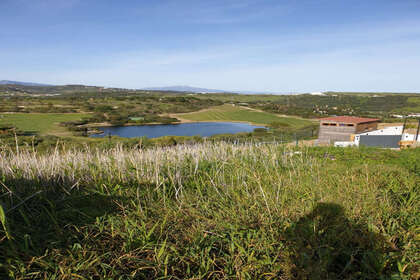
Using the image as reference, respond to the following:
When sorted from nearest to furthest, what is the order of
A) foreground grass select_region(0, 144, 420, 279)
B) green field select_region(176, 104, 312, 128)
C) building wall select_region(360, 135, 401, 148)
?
foreground grass select_region(0, 144, 420, 279)
building wall select_region(360, 135, 401, 148)
green field select_region(176, 104, 312, 128)

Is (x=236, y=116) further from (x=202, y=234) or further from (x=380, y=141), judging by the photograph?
(x=202, y=234)

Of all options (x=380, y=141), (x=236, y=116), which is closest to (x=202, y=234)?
(x=380, y=141)

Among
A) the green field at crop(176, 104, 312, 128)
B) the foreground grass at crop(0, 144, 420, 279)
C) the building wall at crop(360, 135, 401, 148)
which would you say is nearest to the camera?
the foreground grass at crop(0, 144, 420, 279)

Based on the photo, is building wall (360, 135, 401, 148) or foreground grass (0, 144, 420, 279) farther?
building wall (360, 135, 401, 148)

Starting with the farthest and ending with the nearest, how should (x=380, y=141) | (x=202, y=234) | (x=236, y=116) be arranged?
(x=236, y=116) < (x=380, y=141) < (x=202, y=234)

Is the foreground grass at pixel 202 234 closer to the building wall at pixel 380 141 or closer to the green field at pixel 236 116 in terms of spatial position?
the building wall at pixel 380 141

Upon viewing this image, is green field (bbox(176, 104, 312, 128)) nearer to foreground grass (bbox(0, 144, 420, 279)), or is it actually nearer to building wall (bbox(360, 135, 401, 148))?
building wall (bbox(360, 135, 401, 148))

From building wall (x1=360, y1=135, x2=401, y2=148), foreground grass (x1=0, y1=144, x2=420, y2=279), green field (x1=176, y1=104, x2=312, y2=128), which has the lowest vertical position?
green field (x1=176, y1=104, x2=312, y2=128)

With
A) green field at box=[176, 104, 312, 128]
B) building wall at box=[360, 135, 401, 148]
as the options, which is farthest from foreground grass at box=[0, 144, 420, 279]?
green field at box=[176, 104, 312, 128]

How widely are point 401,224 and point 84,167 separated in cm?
412

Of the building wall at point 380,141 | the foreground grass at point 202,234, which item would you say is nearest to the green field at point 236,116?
the building wall at point 380,141

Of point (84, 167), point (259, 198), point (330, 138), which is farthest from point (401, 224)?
point (330, 138)

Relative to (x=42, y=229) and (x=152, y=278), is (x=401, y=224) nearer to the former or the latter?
(x=152, y=278)

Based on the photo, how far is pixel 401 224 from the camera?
2297mm
